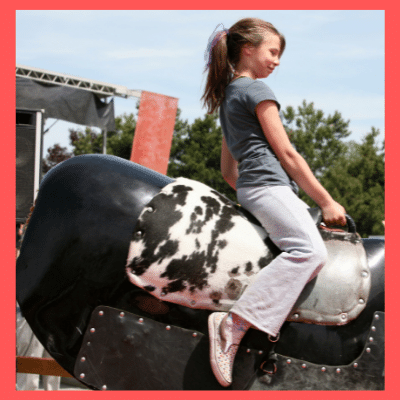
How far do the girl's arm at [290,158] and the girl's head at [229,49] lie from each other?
276 millimetres

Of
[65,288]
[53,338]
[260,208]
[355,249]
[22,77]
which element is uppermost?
[22,77]

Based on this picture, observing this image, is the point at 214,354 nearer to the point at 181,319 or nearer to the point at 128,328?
the point at 181,319

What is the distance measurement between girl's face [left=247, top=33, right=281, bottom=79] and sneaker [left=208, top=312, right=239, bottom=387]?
3.37 feet

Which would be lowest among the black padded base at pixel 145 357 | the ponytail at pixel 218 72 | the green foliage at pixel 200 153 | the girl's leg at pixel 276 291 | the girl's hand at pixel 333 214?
the black padded base at pixel 145 357

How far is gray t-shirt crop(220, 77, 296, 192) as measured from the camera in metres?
1.79

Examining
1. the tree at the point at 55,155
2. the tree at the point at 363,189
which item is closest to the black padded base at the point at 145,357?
the tree at the point at 363,189

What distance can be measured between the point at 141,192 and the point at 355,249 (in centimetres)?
86

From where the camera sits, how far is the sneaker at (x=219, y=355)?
1648 mm

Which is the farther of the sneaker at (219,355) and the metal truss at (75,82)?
the metal truss at (75,82)

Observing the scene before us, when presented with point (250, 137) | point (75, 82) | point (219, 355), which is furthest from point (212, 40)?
point (75, 82)

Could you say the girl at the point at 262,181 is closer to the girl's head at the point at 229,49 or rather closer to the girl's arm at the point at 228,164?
the girl's head at the point at 229,49

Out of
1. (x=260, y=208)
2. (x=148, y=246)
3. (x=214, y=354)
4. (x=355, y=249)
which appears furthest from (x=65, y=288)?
(x=355, y=249)

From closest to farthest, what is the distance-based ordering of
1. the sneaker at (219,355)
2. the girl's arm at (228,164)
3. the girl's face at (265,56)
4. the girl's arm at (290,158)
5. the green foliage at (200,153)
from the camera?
the sneaker at (219,355) → the girl's arm at (290,158) → the girl's face at (265,56) → the girl's arm at (228,164) → the green foliage at (200,153)

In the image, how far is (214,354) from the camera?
166 centimetres
